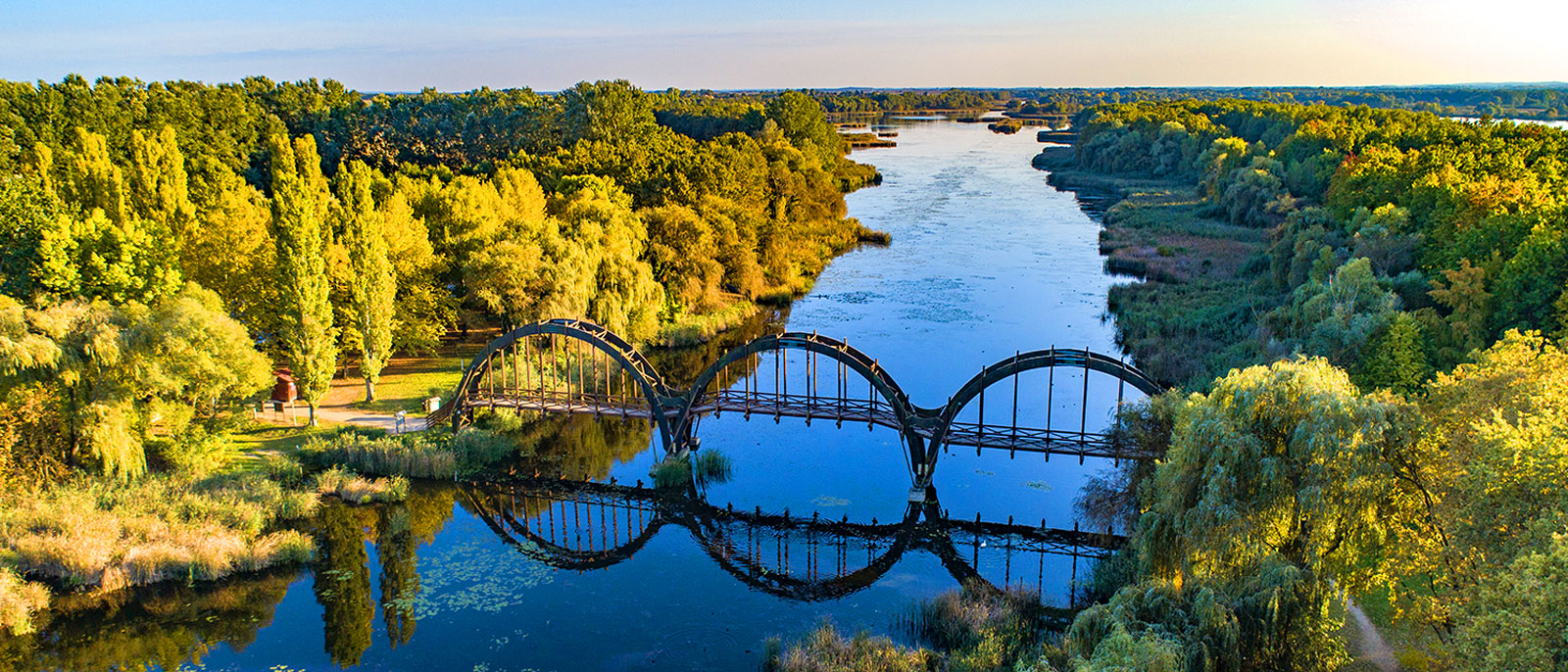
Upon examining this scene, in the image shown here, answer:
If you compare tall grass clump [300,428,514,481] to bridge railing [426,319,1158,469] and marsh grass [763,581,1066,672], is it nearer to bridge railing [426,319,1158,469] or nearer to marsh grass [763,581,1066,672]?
bridge railing [426,319,1158,469]

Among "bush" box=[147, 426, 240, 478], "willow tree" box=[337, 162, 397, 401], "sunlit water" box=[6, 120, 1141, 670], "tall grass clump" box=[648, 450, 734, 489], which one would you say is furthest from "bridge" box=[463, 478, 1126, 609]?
"willow tree" box=[337, 162, 397, 401]

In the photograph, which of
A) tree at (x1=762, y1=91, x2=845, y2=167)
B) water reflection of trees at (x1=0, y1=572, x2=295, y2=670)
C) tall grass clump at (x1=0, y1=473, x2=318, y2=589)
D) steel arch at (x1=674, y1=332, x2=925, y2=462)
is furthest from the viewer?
tree at (x1=762, y1=91, x2=845, y2=167)

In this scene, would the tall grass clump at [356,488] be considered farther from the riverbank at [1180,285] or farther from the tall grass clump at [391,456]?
the riverbank at [1180,285]

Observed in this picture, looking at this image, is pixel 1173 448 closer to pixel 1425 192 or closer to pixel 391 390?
pixel 391 390

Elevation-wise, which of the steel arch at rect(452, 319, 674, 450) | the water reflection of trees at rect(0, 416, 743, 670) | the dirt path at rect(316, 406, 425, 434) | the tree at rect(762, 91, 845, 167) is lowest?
the water reflection of trees at rect(0, 416, 743, 670)

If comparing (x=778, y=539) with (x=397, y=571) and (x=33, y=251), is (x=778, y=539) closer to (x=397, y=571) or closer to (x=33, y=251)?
(x=397, y=571)

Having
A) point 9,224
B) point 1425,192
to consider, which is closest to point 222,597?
point 9,224

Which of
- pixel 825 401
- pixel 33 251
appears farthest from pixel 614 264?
pixel 33 251
